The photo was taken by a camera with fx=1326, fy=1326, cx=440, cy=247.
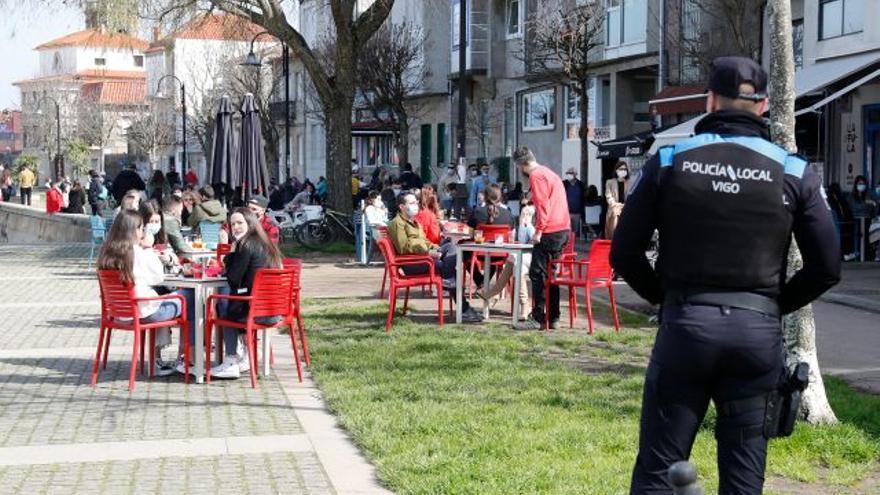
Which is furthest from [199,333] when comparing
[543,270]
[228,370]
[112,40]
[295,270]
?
[112,40]

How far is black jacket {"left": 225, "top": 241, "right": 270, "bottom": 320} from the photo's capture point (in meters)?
10.1

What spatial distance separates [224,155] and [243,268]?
14594 millimetres

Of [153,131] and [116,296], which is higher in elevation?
[153,131]

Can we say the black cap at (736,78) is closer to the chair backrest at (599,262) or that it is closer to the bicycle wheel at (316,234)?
the chair backrest at (599,262)

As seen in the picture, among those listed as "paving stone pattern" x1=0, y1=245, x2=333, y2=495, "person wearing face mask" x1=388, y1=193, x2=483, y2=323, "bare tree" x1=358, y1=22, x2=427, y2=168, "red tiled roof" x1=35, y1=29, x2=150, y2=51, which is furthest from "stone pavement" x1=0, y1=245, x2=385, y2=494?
"bare tree" x1=358, y1=22, x2=427, y2=168

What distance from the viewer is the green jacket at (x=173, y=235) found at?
14.9m

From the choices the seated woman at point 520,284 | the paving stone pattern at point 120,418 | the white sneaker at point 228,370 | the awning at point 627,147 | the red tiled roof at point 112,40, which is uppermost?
the red tiled roof at point 112,40

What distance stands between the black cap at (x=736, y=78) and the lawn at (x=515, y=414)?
2633mm

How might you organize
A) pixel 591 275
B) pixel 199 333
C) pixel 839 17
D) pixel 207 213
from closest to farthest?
pixel 199 333
pixel 591 275
pixel 207 213
pixel 839 17

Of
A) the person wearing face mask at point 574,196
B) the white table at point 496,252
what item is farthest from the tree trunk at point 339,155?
the white table at point 496,252

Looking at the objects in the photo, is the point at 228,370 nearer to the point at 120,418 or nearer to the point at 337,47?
the point at 120,418

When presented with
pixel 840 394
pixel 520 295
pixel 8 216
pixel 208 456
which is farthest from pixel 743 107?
pixel 8 216

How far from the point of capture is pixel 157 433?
820cm

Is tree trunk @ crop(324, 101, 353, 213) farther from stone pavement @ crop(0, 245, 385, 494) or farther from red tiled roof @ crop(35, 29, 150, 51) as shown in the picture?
stone pavement @ crop(0, 245, 385, 494)
